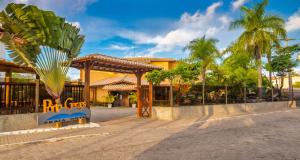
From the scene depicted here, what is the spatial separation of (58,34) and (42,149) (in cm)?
600

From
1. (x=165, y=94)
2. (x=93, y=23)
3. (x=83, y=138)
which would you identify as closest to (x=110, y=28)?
(x=93, y=23)

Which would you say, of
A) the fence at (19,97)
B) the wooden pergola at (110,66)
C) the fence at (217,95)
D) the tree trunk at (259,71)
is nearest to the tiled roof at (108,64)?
the wooden pergola at (110,66)

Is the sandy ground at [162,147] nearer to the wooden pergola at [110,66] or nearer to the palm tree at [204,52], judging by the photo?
the wooden pergola at [110,66]

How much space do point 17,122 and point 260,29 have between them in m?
23.2

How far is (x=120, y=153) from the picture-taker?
21.4ft

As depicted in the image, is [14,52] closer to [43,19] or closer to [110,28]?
[43,19]

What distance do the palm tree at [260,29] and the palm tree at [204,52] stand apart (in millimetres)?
4529

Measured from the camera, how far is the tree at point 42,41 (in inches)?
388

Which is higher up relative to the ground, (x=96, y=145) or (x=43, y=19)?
(x=43, y=19)

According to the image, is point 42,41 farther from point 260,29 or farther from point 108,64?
point 260,29

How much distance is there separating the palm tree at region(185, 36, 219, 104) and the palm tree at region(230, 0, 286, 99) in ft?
14.9

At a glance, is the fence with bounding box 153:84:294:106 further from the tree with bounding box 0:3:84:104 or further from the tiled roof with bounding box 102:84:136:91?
the tiled roof with bounding box 102:84:136:91

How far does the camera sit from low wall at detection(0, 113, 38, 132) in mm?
9531

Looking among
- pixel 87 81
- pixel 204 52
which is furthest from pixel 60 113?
pixel 204 52
